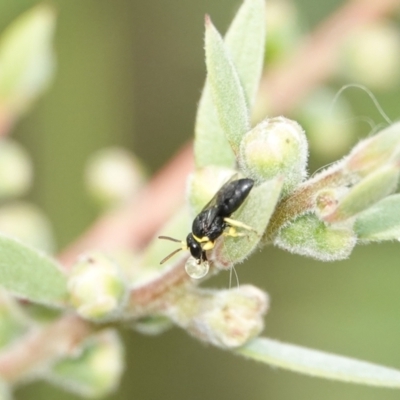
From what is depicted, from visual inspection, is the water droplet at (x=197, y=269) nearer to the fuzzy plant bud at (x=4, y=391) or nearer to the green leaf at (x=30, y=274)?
the green leaf at (x=30, y=274)

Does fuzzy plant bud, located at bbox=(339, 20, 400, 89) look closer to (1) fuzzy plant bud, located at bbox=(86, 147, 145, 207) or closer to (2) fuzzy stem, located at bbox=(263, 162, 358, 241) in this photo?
(1) fuzzy plant bud, located at bbox=(86, 147, 145, 207)

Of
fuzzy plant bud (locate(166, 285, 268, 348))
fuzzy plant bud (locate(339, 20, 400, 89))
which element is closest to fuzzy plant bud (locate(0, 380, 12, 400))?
fuzzy plant bud (locate(166, 285, 268, 348))

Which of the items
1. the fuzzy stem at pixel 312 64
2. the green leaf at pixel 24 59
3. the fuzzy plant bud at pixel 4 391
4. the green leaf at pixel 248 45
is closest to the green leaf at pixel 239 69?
the green leaf at pixel 248 45

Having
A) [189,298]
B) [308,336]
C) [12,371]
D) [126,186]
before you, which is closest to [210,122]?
[189,298]

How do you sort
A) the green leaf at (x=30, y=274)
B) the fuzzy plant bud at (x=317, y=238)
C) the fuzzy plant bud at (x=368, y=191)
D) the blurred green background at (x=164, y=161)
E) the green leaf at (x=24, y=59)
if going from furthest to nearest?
the blurred green background at (x=164, y=161) → the green leaf at (x=24, y=59) → the green leaf at (x=30, y=274) → the fuzzy plant bud at (x=317, y=238) → the fuzzy plant bud at (x=368, y=191)

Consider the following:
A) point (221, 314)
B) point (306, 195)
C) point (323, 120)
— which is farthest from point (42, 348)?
point (323, 120)
